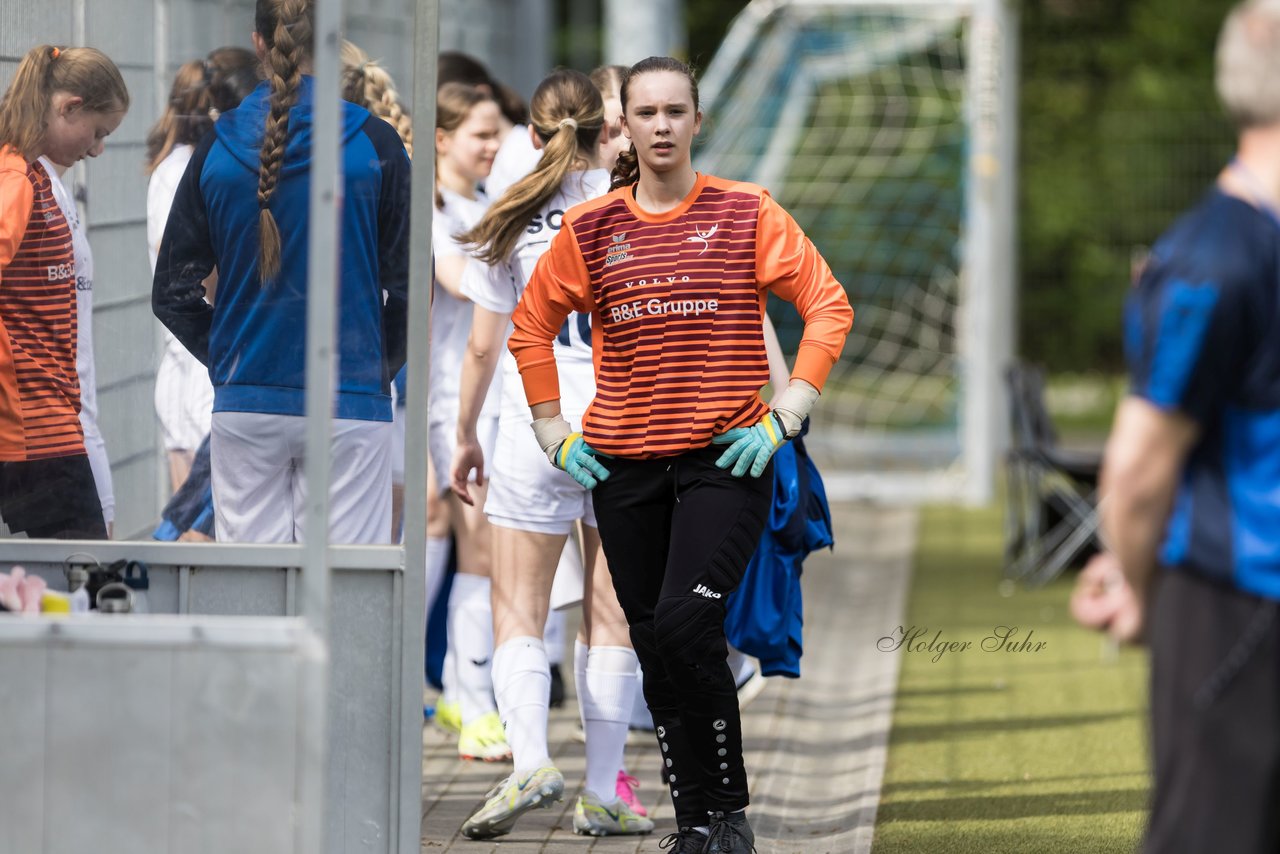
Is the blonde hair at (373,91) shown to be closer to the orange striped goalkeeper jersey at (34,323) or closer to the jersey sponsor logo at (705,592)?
the orange striped goalkeeper jersey at (34,323)

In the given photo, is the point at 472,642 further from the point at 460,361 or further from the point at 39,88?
the point at 39,88

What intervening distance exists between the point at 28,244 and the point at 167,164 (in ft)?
1.35

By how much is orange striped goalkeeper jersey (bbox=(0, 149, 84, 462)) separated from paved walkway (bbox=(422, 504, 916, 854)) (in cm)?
153

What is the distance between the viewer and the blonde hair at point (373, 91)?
15.4ft

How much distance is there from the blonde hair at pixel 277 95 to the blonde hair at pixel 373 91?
134mm

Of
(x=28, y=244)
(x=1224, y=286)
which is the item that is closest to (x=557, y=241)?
(x=28, y=244)

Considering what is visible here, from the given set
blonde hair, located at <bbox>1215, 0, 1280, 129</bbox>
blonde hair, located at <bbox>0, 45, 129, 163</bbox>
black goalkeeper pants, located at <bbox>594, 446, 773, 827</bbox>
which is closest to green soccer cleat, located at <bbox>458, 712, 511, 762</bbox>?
black goalkeeper pants, located at <bbox>594, 446, 773, 827</bbox>

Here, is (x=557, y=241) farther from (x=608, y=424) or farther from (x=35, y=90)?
(x=35, y=90)

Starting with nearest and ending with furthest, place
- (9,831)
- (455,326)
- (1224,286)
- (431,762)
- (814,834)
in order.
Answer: (1224,286), (9,831), (814,834), (431,762), (455,326)

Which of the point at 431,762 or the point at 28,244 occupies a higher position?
the point at 28,244

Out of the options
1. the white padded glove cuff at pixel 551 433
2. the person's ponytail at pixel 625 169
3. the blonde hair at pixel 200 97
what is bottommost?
the white padded glove cuff at pixel 551 433

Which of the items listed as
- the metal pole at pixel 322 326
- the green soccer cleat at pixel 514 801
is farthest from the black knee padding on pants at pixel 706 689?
the metal pole at pixel 322 326

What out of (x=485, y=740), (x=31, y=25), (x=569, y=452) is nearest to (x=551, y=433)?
(x=569, y=452)

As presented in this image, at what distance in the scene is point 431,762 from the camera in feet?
20.7
